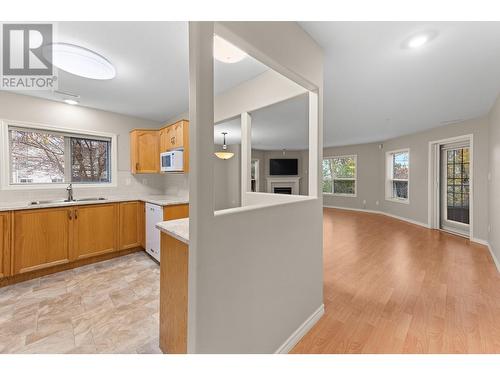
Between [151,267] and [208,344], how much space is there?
2296 mm

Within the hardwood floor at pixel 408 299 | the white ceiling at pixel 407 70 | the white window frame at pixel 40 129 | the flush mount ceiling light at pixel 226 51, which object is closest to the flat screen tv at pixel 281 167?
the white ceiling at pixel 407 70

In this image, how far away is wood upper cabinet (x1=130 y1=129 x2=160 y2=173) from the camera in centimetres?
378

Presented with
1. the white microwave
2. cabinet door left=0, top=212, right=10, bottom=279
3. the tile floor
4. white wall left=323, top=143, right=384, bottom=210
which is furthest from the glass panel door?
cabinet door left=0, top=212, right=10, bottom=279

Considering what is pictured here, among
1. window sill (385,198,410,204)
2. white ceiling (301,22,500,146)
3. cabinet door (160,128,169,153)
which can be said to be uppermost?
Result: white ceiling (301,22,500,146)

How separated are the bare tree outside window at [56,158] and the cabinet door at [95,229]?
0.81 meters

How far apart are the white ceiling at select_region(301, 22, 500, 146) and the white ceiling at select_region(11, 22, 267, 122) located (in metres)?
0.87

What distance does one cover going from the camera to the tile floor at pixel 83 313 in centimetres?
160

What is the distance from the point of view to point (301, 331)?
169 centimetres

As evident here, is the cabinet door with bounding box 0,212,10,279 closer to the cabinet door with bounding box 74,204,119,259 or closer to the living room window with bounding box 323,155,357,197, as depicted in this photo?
the cabinet door with bounding box 74,204,119,259

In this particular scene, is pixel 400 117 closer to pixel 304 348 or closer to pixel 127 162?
pixel 304 348

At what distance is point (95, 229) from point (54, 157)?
52.9 inches

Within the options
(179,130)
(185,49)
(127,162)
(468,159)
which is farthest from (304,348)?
(468,159)

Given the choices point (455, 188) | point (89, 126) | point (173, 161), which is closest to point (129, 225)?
point (173, 161)

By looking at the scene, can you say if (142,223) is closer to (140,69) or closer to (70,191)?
(70,191)
